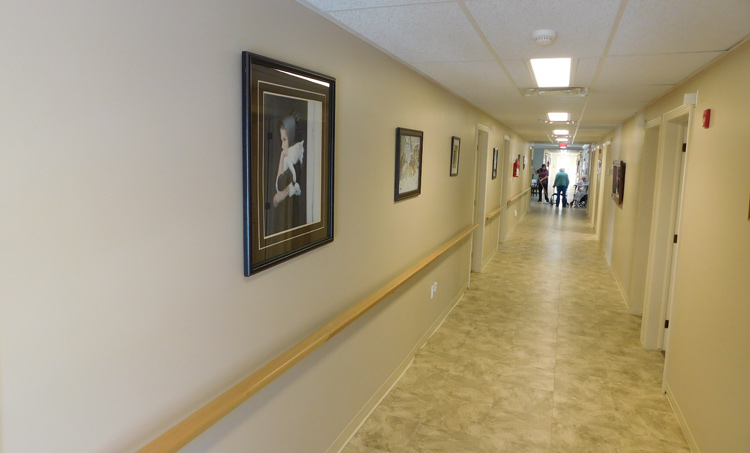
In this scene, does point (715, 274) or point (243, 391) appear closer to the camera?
point (243, 391)

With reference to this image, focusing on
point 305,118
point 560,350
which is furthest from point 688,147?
point 305,118

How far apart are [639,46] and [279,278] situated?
2.40 metres

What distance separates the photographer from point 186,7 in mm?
1620

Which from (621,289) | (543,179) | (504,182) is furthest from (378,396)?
(543,179)

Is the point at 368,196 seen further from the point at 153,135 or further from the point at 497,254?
the point at 497,254

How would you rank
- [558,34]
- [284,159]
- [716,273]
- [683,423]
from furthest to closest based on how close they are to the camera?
[683,423]
[716,273]
[558,34]
[284,159]

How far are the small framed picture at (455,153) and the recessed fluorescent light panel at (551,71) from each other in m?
1.23

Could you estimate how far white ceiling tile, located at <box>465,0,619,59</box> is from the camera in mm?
2162

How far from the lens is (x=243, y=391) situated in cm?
195

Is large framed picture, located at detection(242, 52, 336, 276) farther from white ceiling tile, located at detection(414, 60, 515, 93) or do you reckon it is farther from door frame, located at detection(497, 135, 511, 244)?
door frame, located at detection(497, 135, 511, 244)

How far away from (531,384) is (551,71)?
2.52 meters

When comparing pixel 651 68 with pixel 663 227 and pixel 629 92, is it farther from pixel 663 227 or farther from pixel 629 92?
pixel 663 227

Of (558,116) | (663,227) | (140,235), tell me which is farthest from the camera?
(558,116)

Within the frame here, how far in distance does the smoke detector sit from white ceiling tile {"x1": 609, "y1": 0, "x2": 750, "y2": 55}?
0.32 m
